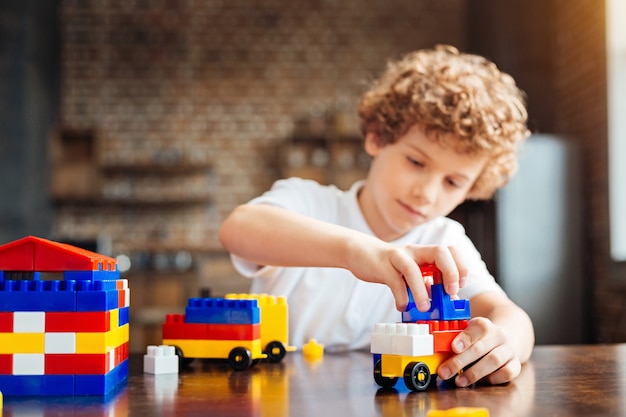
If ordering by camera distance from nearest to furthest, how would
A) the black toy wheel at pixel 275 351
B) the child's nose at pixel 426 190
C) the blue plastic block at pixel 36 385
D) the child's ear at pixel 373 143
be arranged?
the blue plastic block at pixel 36 385 < the black toy wheel at pixel 275 351 < the child's nose at pixel 426 190 < the child's ear at pixel 373 143

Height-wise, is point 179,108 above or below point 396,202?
above

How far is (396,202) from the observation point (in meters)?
1.46

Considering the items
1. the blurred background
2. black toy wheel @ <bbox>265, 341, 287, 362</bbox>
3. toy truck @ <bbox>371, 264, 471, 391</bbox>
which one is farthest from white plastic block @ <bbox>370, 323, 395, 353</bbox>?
the blurred background

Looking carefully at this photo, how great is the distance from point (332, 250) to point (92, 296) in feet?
1.24

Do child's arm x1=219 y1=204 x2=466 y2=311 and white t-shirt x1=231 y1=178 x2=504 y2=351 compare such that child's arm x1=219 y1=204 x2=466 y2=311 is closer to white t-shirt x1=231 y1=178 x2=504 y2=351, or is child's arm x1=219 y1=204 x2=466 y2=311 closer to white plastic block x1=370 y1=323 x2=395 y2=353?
white plastic block x1=370 y1=323 x2=395 y2=353

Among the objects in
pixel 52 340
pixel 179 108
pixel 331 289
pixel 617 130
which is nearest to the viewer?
pixel 52 340

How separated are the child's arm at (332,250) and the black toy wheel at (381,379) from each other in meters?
0.08

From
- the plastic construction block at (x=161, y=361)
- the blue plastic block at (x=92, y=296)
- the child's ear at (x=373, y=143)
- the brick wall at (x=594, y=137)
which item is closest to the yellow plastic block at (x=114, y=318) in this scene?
the blue plastic block at (x=92, y=296)

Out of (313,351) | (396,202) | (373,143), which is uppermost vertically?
(373,143)

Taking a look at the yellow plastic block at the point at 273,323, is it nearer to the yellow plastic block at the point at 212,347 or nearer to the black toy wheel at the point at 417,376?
the yellow plastic block at the point at 212,347

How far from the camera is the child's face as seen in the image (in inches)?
54.9

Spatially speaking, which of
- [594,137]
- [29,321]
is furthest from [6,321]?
[594,137]

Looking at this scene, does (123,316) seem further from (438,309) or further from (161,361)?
(438,309)

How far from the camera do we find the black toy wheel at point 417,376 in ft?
2.50
